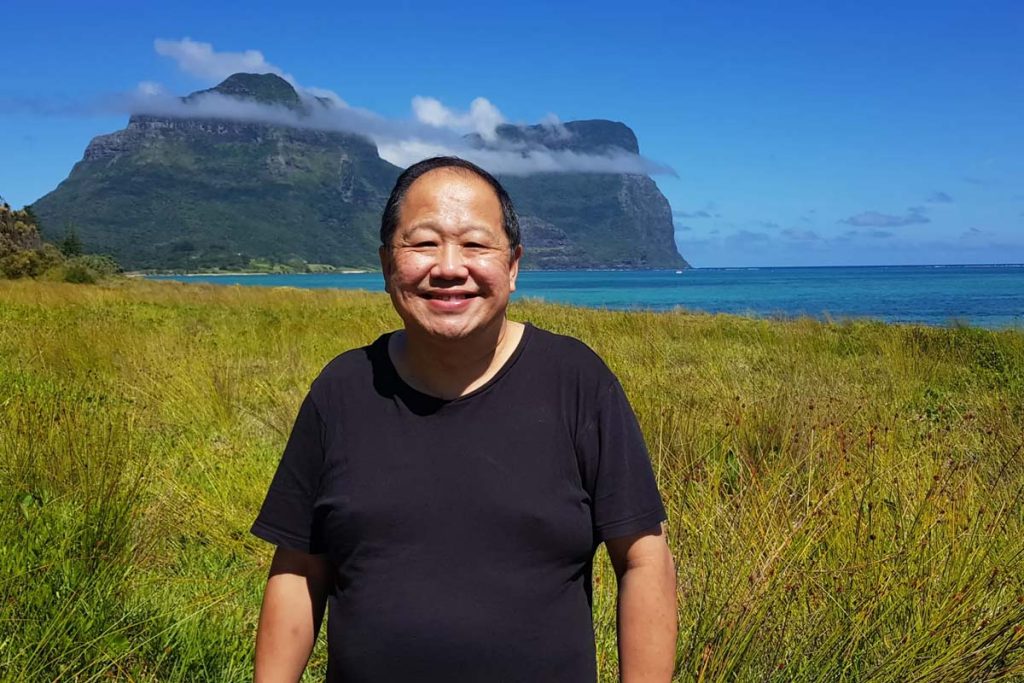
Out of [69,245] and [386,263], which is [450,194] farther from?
[69,245]

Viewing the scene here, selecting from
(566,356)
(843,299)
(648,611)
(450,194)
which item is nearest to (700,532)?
(648,611)

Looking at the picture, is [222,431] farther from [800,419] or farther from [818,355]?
[818,355]

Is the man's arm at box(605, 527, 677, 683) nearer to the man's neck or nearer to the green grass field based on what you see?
the man's neck

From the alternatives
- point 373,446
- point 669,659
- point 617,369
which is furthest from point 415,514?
point 617,369

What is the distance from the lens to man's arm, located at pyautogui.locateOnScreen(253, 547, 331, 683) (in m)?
1.64

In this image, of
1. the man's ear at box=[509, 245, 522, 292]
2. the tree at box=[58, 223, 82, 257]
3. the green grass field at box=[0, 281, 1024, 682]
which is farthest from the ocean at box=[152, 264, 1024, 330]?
the man's ear at box=[509, 245, 522, 292]

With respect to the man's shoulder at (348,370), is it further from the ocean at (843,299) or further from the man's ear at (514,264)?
the ocean at (843,299)

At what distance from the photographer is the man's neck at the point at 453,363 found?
5.17 ft

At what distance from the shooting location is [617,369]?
7223mm

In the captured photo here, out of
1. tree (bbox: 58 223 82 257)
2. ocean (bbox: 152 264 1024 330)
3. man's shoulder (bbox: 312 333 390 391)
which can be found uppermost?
tree (bbox: 58 223 82 257)

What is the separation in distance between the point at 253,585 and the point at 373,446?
2144 millimetres

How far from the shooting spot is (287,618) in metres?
1.64

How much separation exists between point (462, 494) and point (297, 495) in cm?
35

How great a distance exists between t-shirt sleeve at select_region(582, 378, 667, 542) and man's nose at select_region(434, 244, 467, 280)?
14.1 inches
